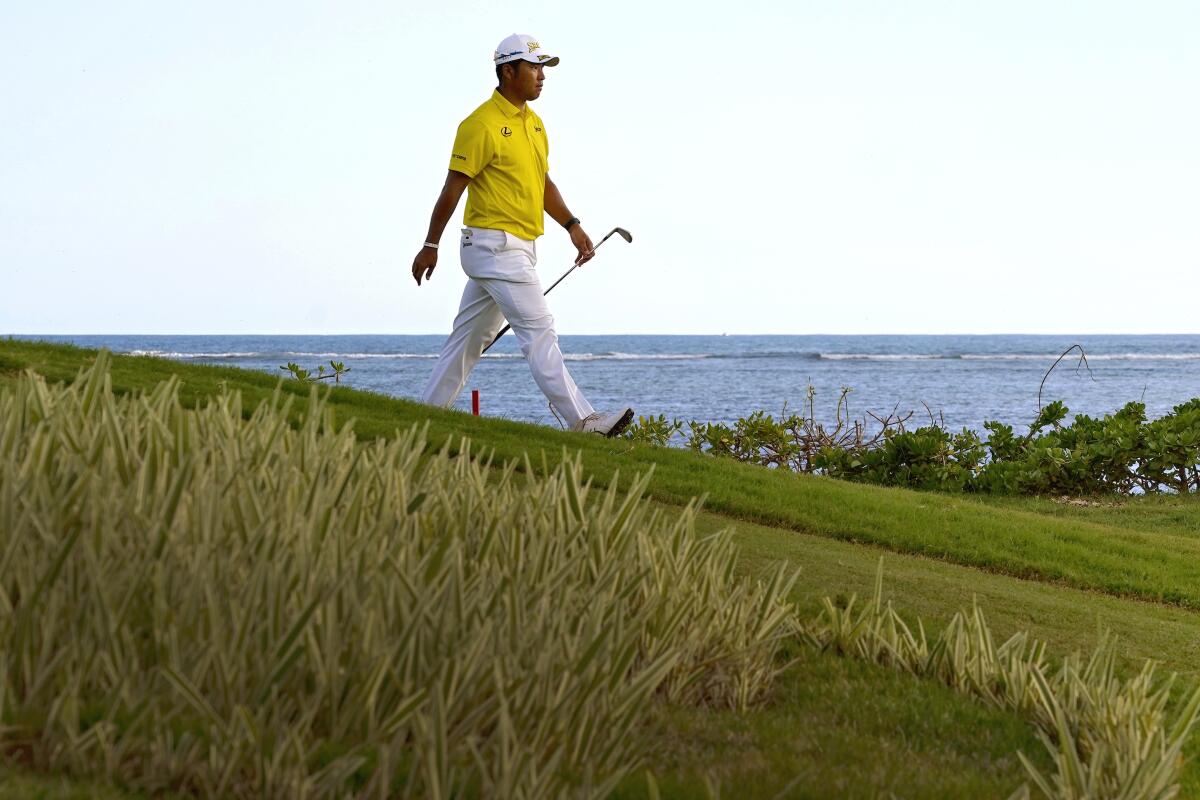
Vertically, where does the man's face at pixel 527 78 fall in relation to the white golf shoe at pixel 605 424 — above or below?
above

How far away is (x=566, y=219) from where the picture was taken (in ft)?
31.5

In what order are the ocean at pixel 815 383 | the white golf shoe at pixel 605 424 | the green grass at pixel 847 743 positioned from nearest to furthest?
1. the green grass at pixel 847 743
2. the white golf shoe at pixel 605 424
3. the ocean at pixel 815 383

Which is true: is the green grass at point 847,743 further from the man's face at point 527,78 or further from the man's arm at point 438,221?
the man's face at point 527,78

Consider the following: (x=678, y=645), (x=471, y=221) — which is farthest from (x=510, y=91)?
(x=678, y=645)

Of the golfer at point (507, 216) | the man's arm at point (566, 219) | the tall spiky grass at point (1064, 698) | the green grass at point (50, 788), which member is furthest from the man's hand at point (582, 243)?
the green grass at point (50, 788)

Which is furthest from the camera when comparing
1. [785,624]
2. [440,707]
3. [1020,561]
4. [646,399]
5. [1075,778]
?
[646,399]

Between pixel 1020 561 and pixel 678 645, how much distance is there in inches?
182

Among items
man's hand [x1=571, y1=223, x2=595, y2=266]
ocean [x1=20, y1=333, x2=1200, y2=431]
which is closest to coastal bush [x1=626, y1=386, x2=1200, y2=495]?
man's hand [x1=571, y1=223, x2=595, y2=266]

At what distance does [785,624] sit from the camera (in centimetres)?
477

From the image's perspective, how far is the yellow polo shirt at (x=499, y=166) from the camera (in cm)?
857

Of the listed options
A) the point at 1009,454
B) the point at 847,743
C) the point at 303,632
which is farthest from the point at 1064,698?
the point at 1009,454

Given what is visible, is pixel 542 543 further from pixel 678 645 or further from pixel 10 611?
pixel 10 611

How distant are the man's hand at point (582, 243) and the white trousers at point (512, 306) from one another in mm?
675

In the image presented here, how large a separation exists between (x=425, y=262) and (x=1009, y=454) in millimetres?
7308
